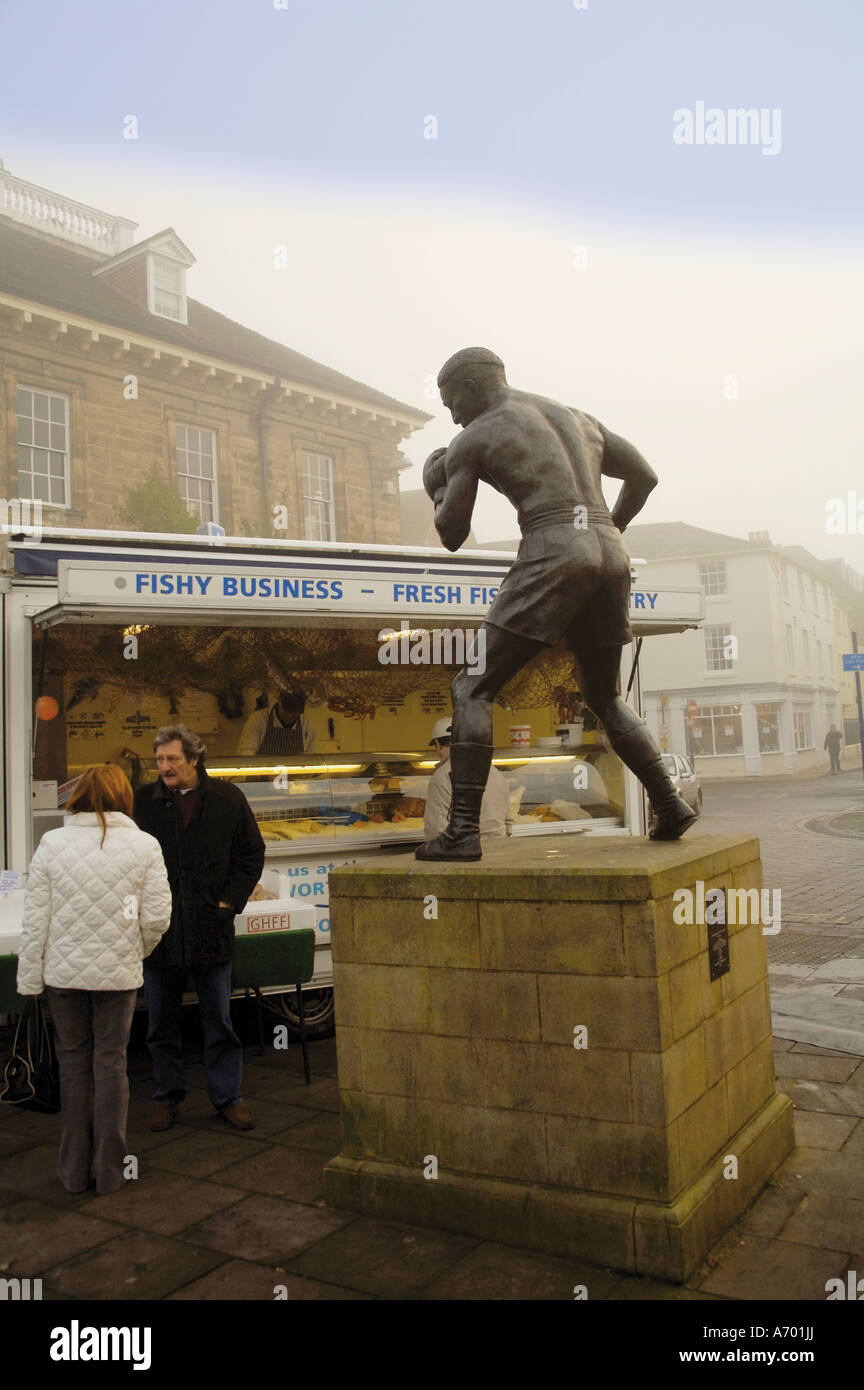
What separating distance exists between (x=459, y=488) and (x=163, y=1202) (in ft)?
10.2

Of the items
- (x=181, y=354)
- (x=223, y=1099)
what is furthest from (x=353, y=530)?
(x=223, y=1099)

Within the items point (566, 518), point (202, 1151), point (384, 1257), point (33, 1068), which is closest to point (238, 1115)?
point (202, 1151)

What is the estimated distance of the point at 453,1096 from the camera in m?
3.67

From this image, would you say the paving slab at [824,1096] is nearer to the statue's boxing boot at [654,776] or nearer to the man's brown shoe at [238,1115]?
the statue's boxing boot at [654,776]

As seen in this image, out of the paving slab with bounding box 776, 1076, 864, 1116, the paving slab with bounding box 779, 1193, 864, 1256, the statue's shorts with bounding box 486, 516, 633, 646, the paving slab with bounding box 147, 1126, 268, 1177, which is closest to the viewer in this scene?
the paving slab with bounding box 779, 1193, 864, 1256

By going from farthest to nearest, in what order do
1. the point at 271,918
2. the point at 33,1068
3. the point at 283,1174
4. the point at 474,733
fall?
the point at 271,918
the point at 33,1068
the point at 283,1174
the point at 474,733

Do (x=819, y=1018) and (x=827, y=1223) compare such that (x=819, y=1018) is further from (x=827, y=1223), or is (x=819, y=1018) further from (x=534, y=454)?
(x=534, y=454)

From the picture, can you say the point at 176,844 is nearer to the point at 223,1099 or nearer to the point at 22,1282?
the point at 223,1099

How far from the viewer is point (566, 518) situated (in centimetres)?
400

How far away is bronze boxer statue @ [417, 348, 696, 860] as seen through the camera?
3990 mm

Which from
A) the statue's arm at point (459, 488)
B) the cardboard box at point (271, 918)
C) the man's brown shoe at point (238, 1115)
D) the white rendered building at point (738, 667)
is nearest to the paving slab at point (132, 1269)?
the man's brown shoe at point (238, 1115)

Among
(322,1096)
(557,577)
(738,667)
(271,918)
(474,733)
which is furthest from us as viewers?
(738,667)

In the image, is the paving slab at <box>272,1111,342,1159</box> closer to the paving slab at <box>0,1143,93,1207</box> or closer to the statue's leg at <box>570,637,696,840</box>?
the paving slab at <box>0,1143,93,1207</box>

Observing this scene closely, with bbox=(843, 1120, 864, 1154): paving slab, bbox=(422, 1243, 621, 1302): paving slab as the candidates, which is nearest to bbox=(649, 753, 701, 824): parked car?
bbox=(843, 1120, 864, 1154): paving slab
